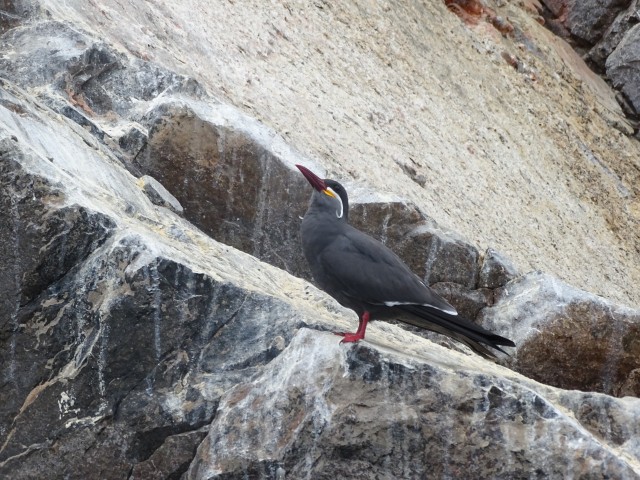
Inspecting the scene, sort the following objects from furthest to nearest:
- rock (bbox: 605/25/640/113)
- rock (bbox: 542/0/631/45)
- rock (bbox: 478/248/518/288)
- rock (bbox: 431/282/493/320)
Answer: rock (bbox: 542/0/631/45) → rock (bbox: 605/25/640/113) → rock (bbox: 478/248/518/288) → rock (bbox: 431/282/493/320)

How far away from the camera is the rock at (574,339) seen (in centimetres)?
1053

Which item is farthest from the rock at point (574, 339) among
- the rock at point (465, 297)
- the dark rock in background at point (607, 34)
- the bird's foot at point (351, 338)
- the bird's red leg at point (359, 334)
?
the dark rock in background at point (607, 34)

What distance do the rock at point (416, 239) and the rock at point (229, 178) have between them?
2.15ft

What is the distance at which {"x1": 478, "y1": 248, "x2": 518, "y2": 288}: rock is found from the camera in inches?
456

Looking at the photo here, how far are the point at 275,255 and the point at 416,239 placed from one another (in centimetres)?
145

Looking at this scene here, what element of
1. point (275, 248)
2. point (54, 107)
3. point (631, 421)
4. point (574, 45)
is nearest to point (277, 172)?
point (275, 248)

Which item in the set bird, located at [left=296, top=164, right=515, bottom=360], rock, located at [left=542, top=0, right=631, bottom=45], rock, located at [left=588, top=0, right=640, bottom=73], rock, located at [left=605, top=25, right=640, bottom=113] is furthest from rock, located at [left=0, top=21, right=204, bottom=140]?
rock, located at [left=542, top=0, right=631, bottom=45]

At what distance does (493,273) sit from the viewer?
1166cm

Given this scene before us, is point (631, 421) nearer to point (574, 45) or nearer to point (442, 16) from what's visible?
point (442, 16)

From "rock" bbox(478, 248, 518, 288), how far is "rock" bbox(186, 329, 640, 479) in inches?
211

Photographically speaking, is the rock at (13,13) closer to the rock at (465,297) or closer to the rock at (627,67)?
the rock at (465,297)

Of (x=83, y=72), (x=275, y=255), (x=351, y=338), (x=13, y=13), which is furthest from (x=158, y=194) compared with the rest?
(x=351, y=338)

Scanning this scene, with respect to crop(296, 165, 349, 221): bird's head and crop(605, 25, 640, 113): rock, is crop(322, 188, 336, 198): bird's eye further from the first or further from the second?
crop(605, 25, 640, 113): rock

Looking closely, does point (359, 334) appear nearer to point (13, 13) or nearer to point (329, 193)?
point (329, 193)
